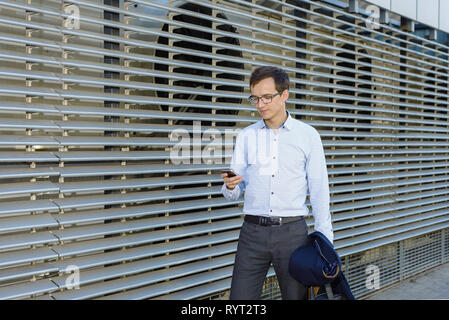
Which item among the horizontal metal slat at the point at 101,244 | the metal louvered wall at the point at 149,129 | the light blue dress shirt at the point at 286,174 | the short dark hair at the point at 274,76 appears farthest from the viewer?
the horizontal metal slat at the point at 101,244

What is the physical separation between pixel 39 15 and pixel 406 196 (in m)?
5.64

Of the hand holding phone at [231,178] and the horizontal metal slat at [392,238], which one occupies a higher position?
the hand holding phone at [231,178]

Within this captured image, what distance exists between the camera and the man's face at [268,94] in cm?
312

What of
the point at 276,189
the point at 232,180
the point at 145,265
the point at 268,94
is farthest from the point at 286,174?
the point at 145,265

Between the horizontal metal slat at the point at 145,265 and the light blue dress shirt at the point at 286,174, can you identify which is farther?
the horizontal metal slat at the point at 145,265

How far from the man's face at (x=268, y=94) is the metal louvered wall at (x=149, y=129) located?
1.22 meters

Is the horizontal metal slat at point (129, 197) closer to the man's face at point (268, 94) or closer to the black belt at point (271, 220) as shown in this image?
the black belt at point (271, 220)

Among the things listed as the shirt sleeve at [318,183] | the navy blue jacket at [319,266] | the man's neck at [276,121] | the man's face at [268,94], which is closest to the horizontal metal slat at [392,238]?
the shirt sleeve at [318,183]

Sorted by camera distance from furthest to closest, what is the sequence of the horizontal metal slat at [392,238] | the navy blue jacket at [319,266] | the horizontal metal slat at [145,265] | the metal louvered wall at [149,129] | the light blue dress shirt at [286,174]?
the horizontal metal slat at [392,238], the horizontal metal slat at [145,265], the metal louvered wall at [149,129], the light blue dress shirt at [286,174], the navy blue jacket at [319,266]

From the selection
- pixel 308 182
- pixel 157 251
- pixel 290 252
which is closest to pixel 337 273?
pixel 290 252

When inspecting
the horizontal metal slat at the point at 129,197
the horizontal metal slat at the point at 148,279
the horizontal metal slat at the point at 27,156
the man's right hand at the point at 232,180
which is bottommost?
the horizontal metal slat at the point at 148,279

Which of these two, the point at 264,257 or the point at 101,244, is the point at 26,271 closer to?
the point at 101,244

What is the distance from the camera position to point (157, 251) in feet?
13.5
